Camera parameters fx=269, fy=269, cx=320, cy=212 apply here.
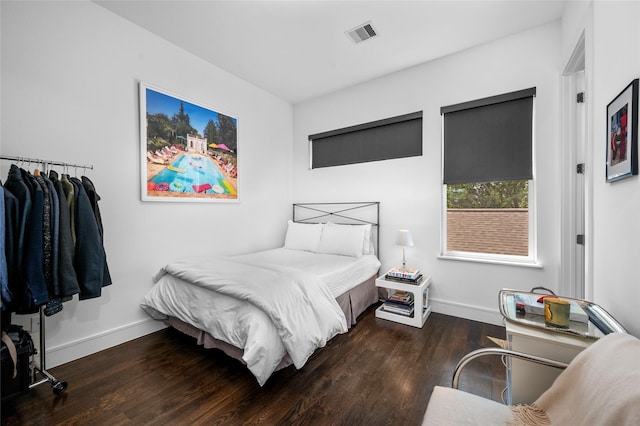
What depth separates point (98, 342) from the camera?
2.28 meters

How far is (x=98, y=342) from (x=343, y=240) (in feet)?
8.33

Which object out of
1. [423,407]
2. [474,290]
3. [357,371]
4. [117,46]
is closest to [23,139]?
[117,46]

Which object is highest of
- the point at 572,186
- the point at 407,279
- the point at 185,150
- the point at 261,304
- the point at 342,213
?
the point at 185,150

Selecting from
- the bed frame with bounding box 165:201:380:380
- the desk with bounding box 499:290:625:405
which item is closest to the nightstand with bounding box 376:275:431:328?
the bed frame with bounding box 165:201:380:380

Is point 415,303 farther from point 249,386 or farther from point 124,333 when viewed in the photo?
point 124,333

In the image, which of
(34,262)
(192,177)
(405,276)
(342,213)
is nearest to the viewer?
(34,262)

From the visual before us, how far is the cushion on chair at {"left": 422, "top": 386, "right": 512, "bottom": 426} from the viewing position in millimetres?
967

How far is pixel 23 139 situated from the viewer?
6.36 feet

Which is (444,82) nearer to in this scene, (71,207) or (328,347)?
(328,347)

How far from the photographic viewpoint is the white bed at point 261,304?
1742mm

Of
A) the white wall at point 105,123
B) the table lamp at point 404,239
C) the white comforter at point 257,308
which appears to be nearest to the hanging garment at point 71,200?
the white wall at point 105,123

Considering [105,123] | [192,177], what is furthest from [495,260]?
[105,123]

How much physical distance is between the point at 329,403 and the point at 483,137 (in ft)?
9.41

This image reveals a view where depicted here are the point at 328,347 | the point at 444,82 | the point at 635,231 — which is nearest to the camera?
the point at 635,231
